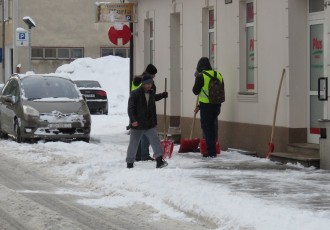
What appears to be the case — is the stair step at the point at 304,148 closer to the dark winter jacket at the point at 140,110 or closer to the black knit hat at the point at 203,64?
the black knit hat at the point at 203,64

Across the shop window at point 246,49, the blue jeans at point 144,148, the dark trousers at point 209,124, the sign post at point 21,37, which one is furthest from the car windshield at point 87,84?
the blue jeans at point 144,148

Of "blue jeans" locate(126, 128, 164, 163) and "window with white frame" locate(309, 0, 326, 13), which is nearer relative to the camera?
"blue jeans" locate(126, 128, 164, 163)

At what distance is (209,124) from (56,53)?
110 ft

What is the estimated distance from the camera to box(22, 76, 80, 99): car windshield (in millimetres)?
19344

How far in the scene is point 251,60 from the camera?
643 inches

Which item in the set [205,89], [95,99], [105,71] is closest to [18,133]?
[205,89]

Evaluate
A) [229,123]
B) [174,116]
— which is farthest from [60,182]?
[174,116]

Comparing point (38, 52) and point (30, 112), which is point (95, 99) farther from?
point (38, 52)

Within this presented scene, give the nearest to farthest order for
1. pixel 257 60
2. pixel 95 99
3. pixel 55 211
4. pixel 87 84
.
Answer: pixel 55 211
pixel 257 60
pixel 95 99
pixel 87 84

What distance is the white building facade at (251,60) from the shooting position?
14.5 m

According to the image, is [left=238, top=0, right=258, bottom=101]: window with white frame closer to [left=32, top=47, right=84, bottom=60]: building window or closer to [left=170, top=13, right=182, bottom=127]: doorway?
[left=170, top=13, right=182, bottom=127]: doorway

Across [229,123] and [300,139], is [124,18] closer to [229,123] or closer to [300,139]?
[229,123]

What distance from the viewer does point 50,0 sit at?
1842 inches

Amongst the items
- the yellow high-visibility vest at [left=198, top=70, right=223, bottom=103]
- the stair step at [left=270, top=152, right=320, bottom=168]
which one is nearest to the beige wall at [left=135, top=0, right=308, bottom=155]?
the stair step at [left=270, top=152, right=320, bottom=168]
